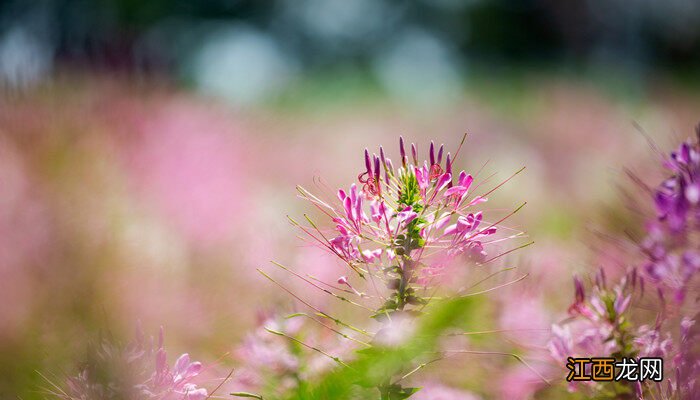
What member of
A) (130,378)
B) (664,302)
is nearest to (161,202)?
(130,378)

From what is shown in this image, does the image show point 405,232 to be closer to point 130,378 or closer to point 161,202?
point 130,378

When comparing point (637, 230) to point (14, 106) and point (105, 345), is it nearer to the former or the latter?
point (105, 345)

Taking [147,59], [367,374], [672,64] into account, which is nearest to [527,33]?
[672,64]

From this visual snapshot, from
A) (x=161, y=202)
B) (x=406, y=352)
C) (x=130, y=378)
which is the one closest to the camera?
(x=406, y=352)

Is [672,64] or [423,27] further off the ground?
[423,27]

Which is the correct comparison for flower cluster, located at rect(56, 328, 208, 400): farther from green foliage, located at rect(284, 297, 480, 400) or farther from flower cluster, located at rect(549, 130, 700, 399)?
flower cluster, located at rect(549, 130, 700, 399)

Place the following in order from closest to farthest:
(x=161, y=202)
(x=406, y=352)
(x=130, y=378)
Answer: (x=406, y=352)
(x=130, y=378)
(x=161, y=202)

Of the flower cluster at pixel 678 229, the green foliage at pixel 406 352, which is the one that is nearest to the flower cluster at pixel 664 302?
the flower cluster at pixel 678 229

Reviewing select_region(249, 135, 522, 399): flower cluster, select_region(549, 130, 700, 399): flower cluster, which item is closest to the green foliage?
select_region(249, 135, 522, 399): flower cluster
